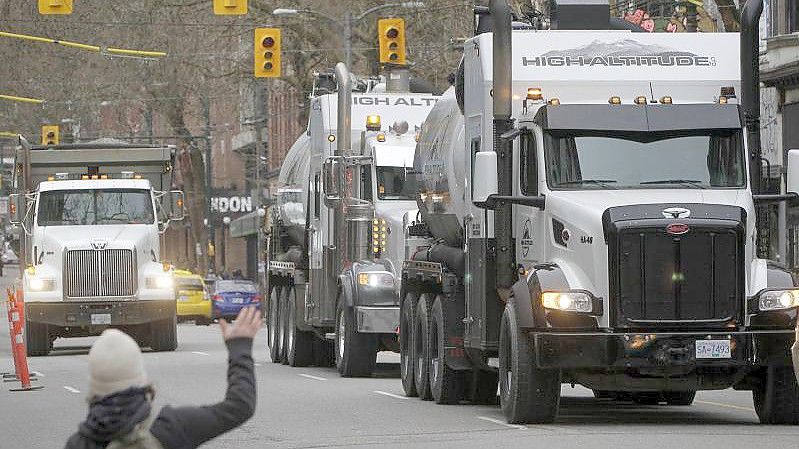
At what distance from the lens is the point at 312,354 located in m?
29.6

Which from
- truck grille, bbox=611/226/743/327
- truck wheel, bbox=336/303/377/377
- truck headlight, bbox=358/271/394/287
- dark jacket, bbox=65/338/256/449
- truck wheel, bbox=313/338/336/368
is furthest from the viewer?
truck wheel, bbox=313/338/336/368

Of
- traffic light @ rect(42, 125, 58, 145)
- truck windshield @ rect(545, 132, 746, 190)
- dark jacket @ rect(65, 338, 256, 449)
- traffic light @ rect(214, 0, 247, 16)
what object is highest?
traffic light @ rect(214, 0, 247, 16)

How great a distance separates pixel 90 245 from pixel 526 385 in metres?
17.3

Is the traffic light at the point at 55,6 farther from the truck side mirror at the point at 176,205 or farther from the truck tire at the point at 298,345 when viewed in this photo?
the truck tire at the point at 298,345

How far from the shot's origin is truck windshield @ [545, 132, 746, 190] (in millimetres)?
17094

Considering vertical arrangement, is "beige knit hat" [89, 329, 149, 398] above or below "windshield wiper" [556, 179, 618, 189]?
below

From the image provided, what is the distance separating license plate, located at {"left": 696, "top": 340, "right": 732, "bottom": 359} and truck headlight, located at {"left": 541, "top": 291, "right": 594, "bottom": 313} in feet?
3.08

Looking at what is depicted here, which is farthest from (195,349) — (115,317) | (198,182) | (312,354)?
(198,182)

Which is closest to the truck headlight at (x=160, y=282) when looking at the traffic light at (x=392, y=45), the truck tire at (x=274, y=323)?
the truck tire at (x=274, y=323)

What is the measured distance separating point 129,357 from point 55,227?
27.9 metres

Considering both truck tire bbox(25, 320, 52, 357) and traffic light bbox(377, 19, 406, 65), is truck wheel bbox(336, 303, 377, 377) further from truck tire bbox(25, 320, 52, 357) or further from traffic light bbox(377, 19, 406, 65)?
truck tire bbox(25, 320, 52, 357)

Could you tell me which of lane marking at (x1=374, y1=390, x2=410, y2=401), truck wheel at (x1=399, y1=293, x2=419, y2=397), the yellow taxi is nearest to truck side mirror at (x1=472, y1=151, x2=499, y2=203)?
truck wheel at (x1=399, y1=293, x2=419, y2=397)

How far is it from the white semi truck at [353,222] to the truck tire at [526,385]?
603 cm

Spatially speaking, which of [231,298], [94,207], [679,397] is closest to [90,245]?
[94,207]
